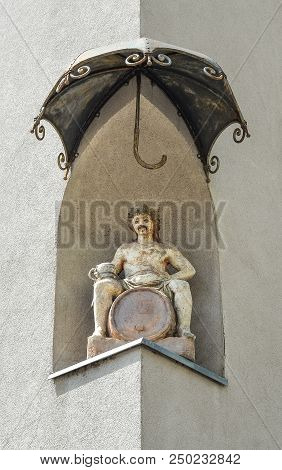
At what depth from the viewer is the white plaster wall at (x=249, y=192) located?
8.85 metres

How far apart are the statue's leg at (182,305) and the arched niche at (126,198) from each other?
0.85 feet

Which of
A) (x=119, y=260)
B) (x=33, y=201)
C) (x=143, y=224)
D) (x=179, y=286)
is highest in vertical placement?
(x=33, y=201)

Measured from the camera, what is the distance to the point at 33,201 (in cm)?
966

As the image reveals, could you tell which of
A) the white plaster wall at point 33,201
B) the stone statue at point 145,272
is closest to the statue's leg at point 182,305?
the stone statue at point 145,272

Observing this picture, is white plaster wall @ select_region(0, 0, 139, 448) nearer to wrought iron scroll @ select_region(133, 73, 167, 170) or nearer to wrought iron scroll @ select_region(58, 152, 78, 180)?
wrought iron scroll @ select_region(58, 152, 78, 180)

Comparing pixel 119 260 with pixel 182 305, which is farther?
pixel 119 260

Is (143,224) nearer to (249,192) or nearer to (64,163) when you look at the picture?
(64,163)

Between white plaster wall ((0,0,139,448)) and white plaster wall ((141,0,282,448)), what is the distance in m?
0.53

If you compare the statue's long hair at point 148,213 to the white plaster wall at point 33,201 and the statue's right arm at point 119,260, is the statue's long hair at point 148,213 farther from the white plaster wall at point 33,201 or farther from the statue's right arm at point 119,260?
the white plaster wall at point 33,201

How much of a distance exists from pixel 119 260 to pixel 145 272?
24 cm

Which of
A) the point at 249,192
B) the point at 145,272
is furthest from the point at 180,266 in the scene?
the point at 249,192

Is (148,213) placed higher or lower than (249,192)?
lower

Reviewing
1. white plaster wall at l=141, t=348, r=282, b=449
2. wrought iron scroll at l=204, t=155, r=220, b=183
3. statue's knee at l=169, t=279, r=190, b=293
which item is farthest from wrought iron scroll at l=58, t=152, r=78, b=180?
white plaster wall at l=141, t=348, r=282, b=449

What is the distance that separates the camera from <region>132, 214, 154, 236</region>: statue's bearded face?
9.38 meters
